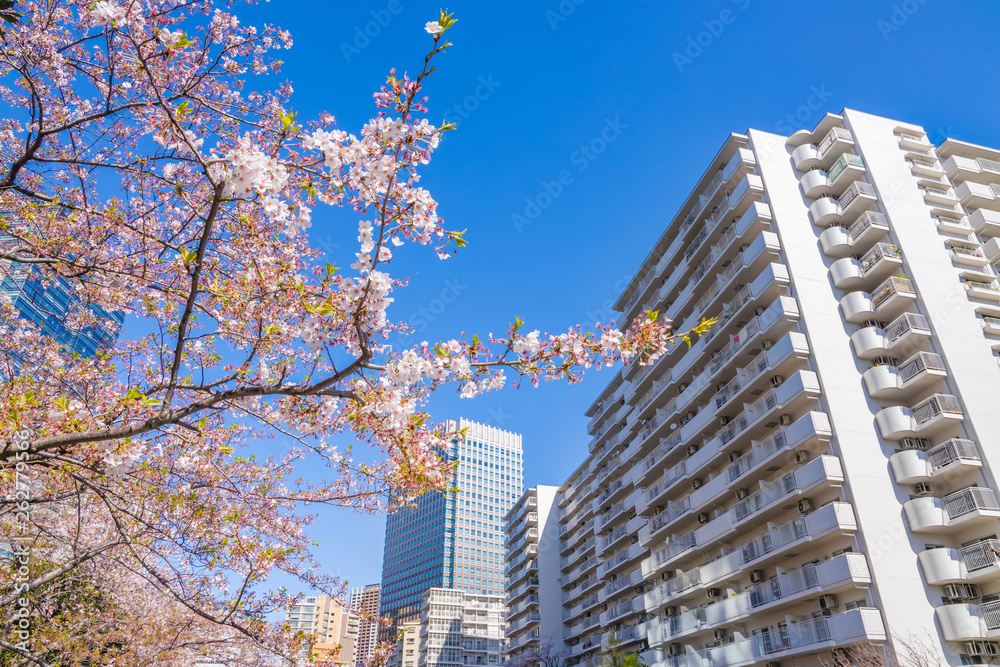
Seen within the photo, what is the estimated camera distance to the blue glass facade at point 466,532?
4237 inches

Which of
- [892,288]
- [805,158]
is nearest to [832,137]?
[805,158]

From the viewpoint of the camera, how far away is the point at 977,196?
76.4ft

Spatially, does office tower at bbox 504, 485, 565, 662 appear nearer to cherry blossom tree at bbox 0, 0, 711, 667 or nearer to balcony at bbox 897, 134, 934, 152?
balcony at bbox 897, 134, 934, 152

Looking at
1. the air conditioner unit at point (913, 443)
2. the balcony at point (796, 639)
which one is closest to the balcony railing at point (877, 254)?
the air conditioner unit at point (913, 443)

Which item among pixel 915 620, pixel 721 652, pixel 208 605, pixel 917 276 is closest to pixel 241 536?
pixel 208 605

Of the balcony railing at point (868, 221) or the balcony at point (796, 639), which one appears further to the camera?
the balcony railing at point (868, 221)

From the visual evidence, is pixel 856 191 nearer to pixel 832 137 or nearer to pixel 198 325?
pixel 832 137

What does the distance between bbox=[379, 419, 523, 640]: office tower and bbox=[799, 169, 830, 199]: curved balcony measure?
286ft

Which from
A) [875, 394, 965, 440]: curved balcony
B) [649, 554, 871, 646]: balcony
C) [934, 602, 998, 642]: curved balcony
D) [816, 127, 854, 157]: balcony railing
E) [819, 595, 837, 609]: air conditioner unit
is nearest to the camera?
[934, 602, 998, 642]: curved balcony

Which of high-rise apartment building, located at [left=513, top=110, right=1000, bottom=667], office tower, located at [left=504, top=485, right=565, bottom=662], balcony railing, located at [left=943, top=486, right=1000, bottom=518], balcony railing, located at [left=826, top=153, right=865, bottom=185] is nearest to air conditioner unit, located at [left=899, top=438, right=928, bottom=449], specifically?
high-rise apartment building, located at [left=513, top=110, right=1000, bottom=667]

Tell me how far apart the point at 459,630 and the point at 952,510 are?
86233 mm

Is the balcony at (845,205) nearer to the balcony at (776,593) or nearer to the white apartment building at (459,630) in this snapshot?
the balcony at (776,593)

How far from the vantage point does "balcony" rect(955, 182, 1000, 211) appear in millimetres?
23344

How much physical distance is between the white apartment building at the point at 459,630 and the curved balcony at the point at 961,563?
81.3 meters
